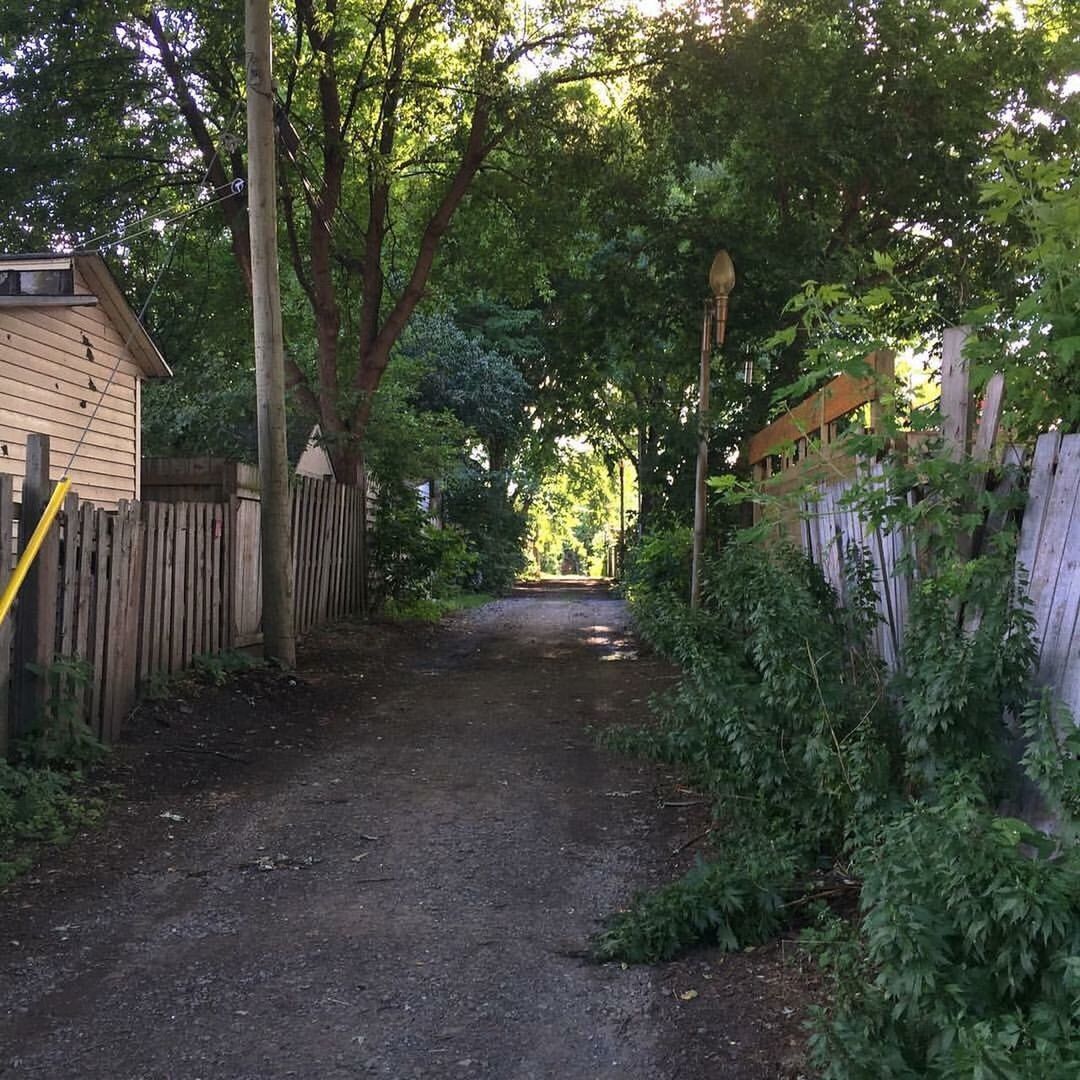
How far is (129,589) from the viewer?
704cm

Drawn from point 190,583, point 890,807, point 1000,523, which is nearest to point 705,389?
point 190,583

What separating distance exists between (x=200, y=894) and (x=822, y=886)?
8.52ft

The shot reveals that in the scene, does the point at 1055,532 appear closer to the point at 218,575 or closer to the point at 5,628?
the point at 5,628

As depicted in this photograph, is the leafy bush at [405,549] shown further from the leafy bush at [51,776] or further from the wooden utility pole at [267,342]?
the leafy bush at [51,776]

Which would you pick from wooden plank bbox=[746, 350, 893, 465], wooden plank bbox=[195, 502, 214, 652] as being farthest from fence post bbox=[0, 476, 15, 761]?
wooden plank bbox=[746, 350, 893, 465]

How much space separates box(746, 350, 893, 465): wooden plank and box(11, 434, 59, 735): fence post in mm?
4130

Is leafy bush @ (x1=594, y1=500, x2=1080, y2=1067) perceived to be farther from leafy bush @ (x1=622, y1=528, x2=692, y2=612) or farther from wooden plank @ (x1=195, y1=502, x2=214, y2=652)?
leafy bush @ (x1=622, y1=528, x2=692, y2=612)

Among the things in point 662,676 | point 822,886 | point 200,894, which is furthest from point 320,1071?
point 662,676

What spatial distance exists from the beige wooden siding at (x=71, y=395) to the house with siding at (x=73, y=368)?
0.04ft

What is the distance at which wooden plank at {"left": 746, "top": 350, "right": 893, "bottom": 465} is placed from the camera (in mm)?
4391

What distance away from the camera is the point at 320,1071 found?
301 cm

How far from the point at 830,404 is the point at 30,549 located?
471cm

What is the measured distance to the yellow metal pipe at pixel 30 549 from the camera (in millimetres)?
5309

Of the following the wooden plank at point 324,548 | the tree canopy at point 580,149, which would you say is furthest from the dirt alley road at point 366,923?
the tree canopy at point 580,149
